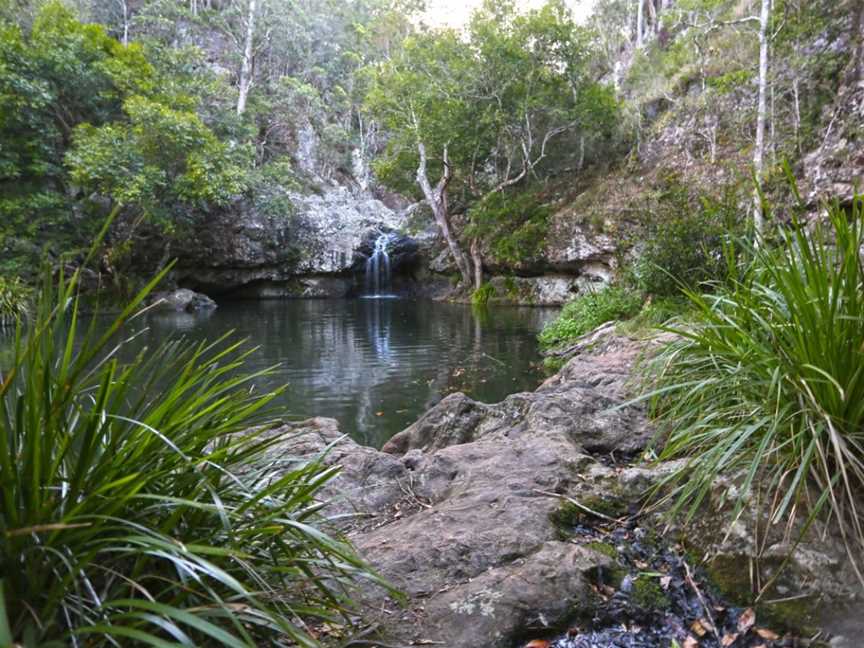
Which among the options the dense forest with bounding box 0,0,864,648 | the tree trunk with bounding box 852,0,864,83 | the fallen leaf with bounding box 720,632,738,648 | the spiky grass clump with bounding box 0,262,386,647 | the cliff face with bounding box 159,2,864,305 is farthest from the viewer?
the cliff face with bounding box 159,2,864,305

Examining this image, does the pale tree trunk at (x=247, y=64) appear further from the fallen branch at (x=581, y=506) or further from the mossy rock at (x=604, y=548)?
the mossy rock at (x=604, y=548)

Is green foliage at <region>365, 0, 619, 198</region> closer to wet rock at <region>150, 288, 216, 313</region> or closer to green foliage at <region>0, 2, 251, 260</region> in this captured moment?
green foliage at <region>0, 2, 251, 260</region>

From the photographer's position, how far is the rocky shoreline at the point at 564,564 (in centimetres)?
166

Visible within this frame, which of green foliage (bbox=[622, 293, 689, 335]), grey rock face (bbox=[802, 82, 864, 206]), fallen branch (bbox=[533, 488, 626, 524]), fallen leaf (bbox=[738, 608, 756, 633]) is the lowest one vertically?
fallen leaf (bbox=[738, 608, 756, 633])

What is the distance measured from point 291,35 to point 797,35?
24.5 m

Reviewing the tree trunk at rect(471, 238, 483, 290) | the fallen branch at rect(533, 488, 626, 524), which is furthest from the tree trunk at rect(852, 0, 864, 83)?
the fallen branch at rect(533, 488, 626, 524)

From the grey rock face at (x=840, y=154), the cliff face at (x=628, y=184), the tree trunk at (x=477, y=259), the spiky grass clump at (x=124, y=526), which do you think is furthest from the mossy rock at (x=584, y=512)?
the tree trunk at (x=477, y=259)

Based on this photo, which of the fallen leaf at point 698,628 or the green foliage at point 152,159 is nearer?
the fallen leaf at point 698,628

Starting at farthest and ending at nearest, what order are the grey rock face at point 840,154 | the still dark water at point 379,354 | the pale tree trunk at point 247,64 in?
the pale tree trunk at point 247,64 < the grey rock face at point 840,154 < the still dark water at point 379,354

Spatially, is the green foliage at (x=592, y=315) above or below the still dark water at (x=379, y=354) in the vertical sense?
above

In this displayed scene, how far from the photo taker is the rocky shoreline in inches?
65.4

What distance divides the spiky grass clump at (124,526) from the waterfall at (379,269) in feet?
80.7

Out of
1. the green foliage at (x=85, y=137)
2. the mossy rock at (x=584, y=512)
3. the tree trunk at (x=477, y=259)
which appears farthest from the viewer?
the tree trunk at (x=477, y=259)

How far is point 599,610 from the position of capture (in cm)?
176
